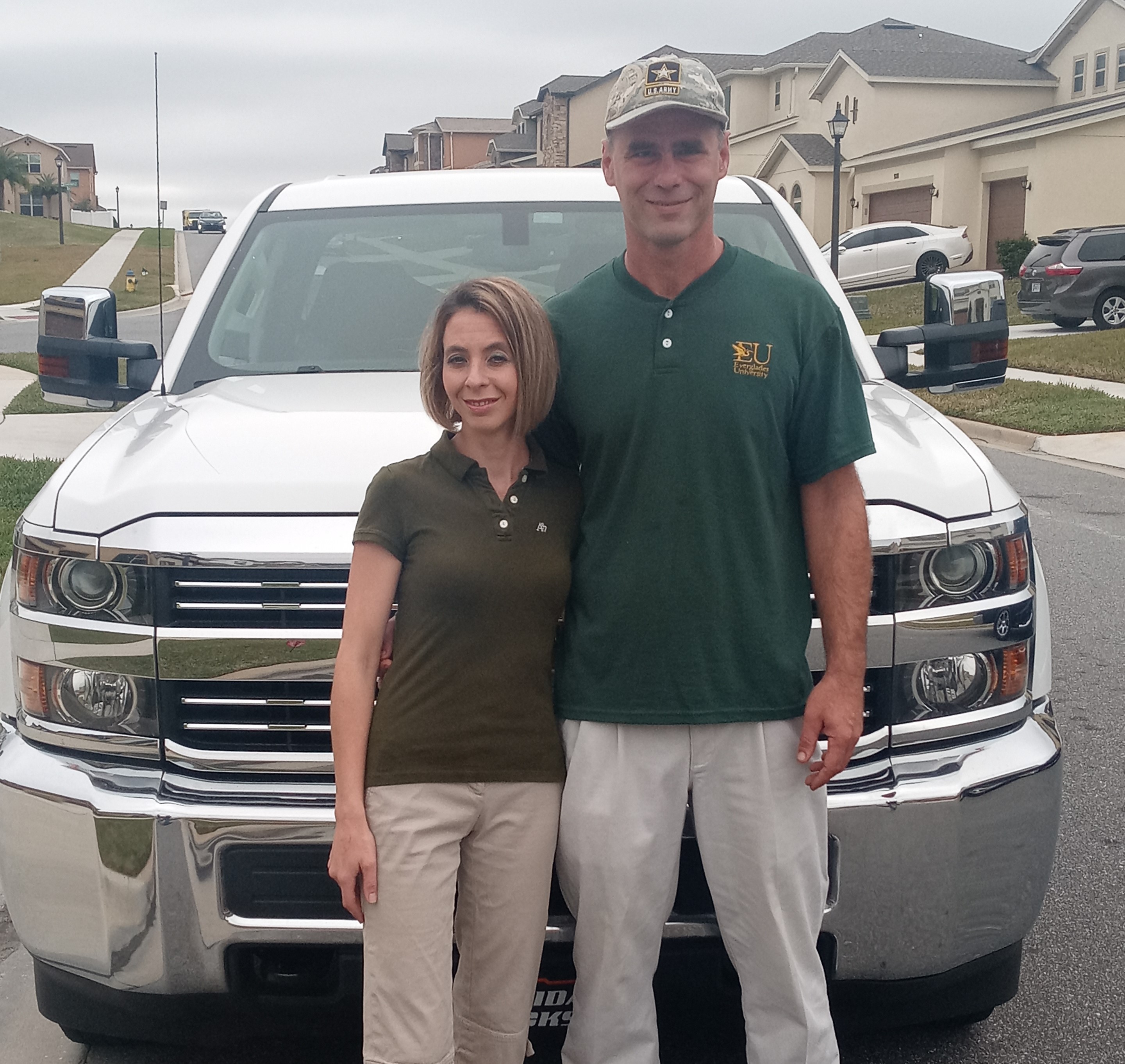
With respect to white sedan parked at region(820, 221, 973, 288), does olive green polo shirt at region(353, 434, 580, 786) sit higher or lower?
lower

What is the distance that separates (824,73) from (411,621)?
163ft

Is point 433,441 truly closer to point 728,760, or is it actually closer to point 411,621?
point 411,621

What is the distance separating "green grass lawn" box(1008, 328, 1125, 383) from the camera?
1728 cm

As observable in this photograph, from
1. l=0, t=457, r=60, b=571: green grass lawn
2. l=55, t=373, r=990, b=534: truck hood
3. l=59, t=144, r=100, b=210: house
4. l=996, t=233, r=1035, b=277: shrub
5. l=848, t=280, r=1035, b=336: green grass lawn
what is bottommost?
l=0, t=457, r=60, b=571: green grass lawn

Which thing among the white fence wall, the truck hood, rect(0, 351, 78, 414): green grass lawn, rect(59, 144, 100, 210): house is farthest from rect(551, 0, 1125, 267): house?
rect(59, 144, 100, 210): house

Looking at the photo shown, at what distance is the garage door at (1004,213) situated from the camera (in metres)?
35.1

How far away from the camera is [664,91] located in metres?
2.29

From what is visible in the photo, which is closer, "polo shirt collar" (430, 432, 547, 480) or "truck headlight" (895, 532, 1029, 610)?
"polo shirt collar" (430, 432, 547, 480)

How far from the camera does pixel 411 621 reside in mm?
2229

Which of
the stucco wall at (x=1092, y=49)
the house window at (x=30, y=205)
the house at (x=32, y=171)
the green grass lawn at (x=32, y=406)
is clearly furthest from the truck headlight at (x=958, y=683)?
the house window at (x=30, y=205)

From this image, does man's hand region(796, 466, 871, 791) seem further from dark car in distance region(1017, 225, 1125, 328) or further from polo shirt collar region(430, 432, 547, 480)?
dark car in distance region(1017, 225, 1125, 328)

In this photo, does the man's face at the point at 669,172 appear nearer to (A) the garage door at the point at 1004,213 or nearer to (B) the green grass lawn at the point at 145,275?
(B) the green grass lawn at the point at 145,275

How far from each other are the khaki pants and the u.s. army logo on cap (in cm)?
116

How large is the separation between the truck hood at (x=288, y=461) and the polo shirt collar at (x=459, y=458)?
257 millimetres
